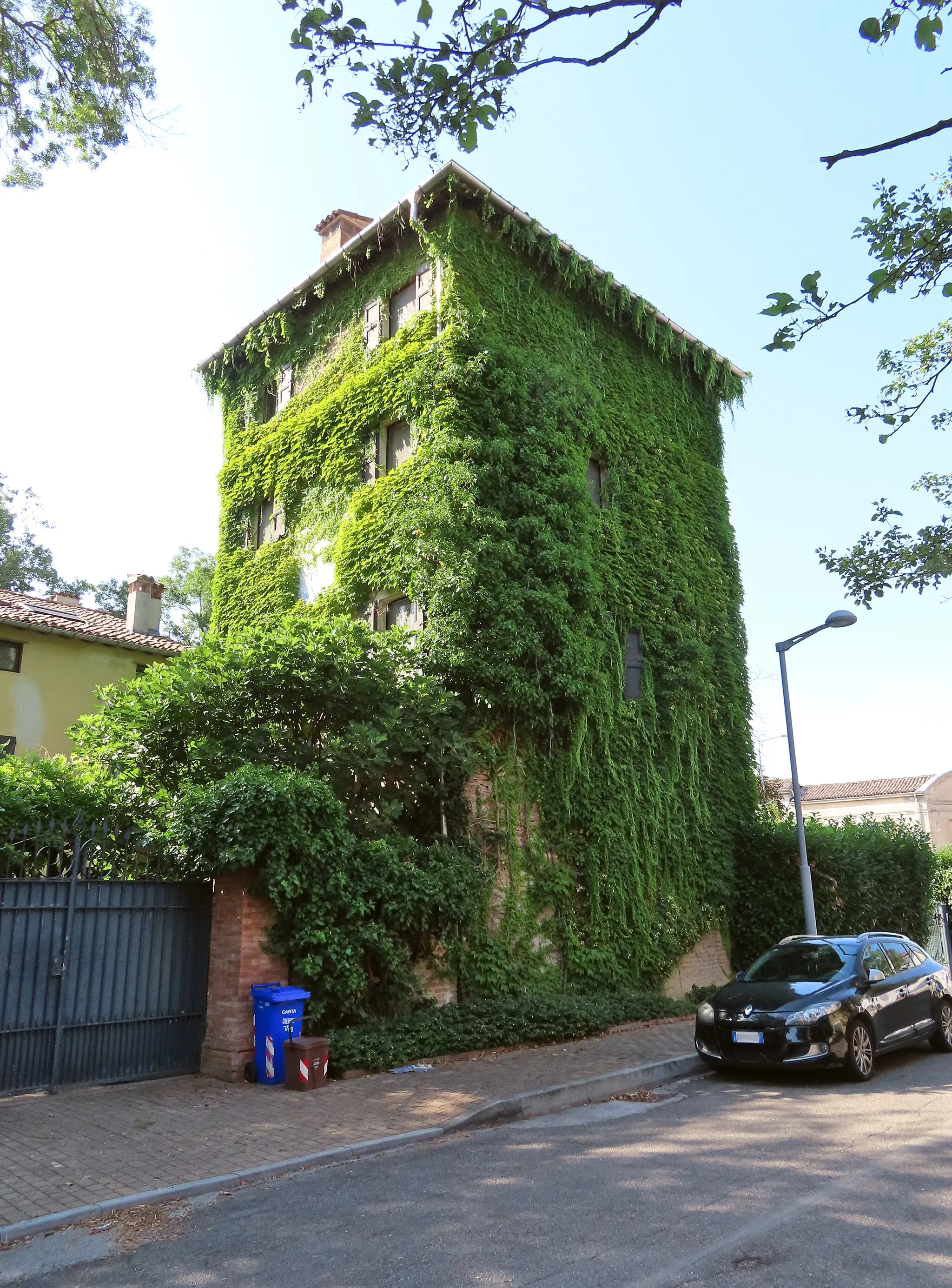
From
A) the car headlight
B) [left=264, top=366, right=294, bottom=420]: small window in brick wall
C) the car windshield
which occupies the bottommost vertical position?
the car headlight

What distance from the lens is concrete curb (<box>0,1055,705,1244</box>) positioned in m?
5.61

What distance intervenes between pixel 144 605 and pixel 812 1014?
79.9ft

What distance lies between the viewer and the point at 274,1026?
9.34 m

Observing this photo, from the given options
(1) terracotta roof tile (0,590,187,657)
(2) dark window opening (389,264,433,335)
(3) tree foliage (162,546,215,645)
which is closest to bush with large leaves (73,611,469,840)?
(2) dark window opening (389,264,433,335)

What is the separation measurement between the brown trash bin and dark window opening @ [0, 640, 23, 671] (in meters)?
18.2

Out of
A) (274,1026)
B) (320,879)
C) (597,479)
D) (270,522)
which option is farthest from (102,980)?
(597,479)

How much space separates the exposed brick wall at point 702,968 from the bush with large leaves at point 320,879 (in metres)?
7.36

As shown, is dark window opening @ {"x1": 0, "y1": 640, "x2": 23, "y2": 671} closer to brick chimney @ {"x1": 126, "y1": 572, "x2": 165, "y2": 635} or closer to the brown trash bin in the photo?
brick chimney @ {"x1": 126, "y1": 572, "x2": 165, "y2": 635}

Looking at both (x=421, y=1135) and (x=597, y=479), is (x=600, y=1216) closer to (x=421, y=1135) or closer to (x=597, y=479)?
(x=421, y=1135)

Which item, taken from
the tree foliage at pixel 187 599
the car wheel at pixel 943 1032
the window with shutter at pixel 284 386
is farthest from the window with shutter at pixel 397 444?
the tree foliage at pixel 187 599

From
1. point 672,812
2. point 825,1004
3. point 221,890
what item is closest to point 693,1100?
point 825,1004

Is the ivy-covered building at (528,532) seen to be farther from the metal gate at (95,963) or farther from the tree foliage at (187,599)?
the tree foliage at (187,599)

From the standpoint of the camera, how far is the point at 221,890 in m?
10.1

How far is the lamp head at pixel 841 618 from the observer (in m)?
14.9
